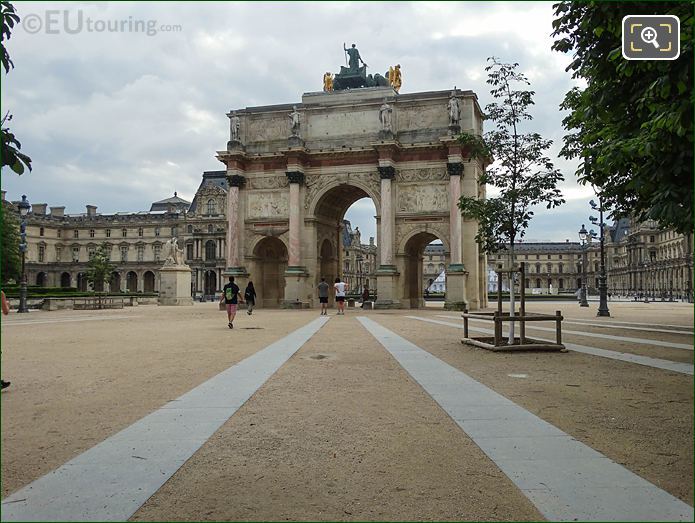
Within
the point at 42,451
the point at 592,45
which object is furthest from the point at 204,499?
the point at 592,45

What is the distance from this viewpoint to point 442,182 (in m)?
38.3

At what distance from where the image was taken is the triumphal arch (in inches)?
1489

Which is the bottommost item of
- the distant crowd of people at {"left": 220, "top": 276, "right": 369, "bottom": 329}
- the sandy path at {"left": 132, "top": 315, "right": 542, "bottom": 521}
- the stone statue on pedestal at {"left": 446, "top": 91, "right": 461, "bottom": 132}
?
the sandy path at {"left": 132, "top": 315, "right": 542, "bottom": 521}

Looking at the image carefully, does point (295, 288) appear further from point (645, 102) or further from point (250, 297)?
point (645, 102)

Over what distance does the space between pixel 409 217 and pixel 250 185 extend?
11988mm

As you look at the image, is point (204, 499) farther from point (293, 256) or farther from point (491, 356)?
point (293, 256)

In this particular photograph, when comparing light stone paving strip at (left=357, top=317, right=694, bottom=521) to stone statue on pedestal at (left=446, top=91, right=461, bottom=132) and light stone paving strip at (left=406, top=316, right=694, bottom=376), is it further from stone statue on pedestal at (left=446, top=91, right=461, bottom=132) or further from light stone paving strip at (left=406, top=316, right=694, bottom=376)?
stone statue on pedestal at (left=446, top=91, right=461, bottom=132)

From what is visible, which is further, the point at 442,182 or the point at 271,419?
the point at 442,182

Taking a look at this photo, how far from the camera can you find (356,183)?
39.9m

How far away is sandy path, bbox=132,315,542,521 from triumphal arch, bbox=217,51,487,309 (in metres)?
30.1

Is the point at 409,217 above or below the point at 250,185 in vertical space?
below

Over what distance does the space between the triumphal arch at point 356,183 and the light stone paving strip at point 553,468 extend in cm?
2964

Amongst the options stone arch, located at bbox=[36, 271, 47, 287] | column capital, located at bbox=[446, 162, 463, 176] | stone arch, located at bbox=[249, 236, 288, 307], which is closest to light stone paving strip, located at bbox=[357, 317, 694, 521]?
column capital, located at bbox=[446, 162, 463, 176]

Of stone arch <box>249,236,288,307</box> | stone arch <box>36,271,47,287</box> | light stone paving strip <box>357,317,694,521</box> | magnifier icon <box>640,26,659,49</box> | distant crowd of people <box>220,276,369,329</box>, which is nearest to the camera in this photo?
magnifier icon <box>640,26,659,49</box>
